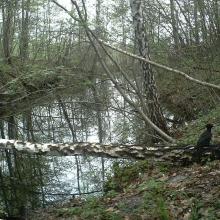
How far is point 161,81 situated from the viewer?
17.0 m

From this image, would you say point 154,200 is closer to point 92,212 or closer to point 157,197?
point 157,197

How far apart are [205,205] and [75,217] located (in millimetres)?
2274

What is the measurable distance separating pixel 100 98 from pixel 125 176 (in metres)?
11.0

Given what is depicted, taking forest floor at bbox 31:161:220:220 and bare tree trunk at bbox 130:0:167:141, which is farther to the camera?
bare tree trunk at bbox 130:0:167:141

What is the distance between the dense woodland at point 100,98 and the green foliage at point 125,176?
0.72 ft

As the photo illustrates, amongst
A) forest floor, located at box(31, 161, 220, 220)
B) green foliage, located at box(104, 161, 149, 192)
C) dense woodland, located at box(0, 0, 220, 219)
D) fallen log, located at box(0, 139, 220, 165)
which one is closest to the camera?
forest floor, located at box(31, 161, 220, 220)

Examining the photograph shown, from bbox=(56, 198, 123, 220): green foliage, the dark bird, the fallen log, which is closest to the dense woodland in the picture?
the fallen log

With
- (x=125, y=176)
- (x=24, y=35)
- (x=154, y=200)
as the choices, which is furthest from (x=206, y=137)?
(x=24, y=35)

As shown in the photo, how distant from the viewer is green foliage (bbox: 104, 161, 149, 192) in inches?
327

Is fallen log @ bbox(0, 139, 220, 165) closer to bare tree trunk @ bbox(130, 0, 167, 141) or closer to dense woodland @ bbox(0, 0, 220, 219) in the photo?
dense woodland @ bbox(0, 0, 220, 219)

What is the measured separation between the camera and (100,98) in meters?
19.5

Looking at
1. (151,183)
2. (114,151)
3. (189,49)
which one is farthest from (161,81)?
(151,183)

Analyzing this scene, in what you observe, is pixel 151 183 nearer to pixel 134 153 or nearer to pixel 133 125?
pixel 134 153

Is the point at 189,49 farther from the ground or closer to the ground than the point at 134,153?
farther from the ground
